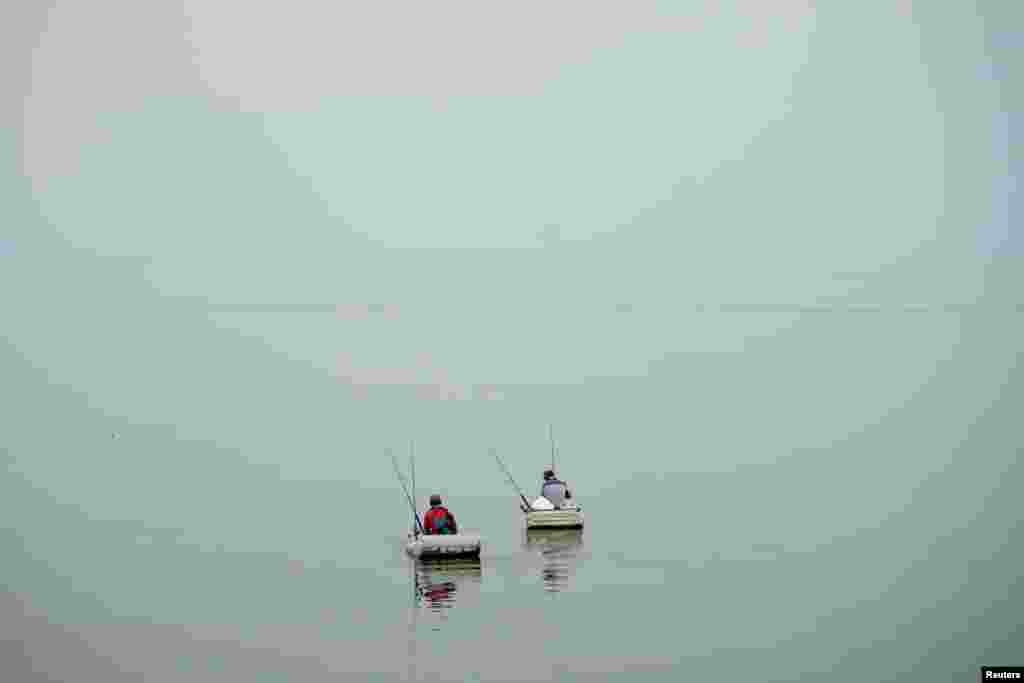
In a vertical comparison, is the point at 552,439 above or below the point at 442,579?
above

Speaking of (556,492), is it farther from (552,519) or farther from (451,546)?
(451,546)

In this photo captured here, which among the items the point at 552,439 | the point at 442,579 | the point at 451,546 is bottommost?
the point at 442,579

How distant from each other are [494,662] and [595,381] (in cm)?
5288

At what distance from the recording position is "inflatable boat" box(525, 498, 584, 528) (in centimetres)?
3591

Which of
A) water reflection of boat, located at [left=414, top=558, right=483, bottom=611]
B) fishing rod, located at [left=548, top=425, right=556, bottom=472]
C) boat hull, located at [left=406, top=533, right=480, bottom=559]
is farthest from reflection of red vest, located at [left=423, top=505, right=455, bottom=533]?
fishing rod, located at [left=548, top=425, right=556, bottom=472]

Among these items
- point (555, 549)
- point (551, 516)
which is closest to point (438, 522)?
point (555, 549)

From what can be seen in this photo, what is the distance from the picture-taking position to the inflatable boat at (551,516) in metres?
35.9

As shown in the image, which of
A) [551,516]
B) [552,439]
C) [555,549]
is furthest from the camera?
[552,439]

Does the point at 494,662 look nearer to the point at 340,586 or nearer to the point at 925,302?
the point at 340,586

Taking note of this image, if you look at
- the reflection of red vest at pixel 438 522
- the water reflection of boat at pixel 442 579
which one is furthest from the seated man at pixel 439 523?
the water reflection of boat at pixel 442 579

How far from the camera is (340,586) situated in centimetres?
3075

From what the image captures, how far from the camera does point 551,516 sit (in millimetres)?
35906

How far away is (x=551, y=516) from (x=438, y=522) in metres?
4.50

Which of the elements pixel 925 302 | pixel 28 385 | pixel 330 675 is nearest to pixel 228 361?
pixel 28 385
